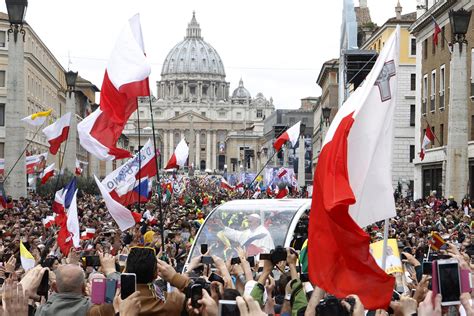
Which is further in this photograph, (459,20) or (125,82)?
(459,20)

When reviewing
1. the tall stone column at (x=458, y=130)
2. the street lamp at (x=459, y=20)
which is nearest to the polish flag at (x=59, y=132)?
the street lamp at (x=459, y=20)

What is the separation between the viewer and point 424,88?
5175 cm

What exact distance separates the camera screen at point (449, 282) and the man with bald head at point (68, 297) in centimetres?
195

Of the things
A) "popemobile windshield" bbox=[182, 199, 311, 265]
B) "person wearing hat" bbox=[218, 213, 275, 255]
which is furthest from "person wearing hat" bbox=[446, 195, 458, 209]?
"person wearing hat" bbox=[218, 213, 275, 255]

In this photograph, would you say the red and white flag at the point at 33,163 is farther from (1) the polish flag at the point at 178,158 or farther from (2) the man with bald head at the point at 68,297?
(2) the man with bald head at the point at 68,297

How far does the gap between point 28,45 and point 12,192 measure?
108ft

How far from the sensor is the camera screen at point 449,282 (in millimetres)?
4984

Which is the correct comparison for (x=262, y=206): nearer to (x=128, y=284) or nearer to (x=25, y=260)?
(x=25, y=260)

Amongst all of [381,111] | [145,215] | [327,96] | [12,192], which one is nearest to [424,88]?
[12,192]

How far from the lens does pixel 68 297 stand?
5855 mm

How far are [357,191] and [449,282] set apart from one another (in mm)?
2596

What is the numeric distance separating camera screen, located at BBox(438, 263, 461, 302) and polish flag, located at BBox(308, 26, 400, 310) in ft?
4.01

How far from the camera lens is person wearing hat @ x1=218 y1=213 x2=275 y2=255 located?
571 inches

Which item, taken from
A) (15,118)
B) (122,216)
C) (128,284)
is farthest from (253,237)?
(15,118)
